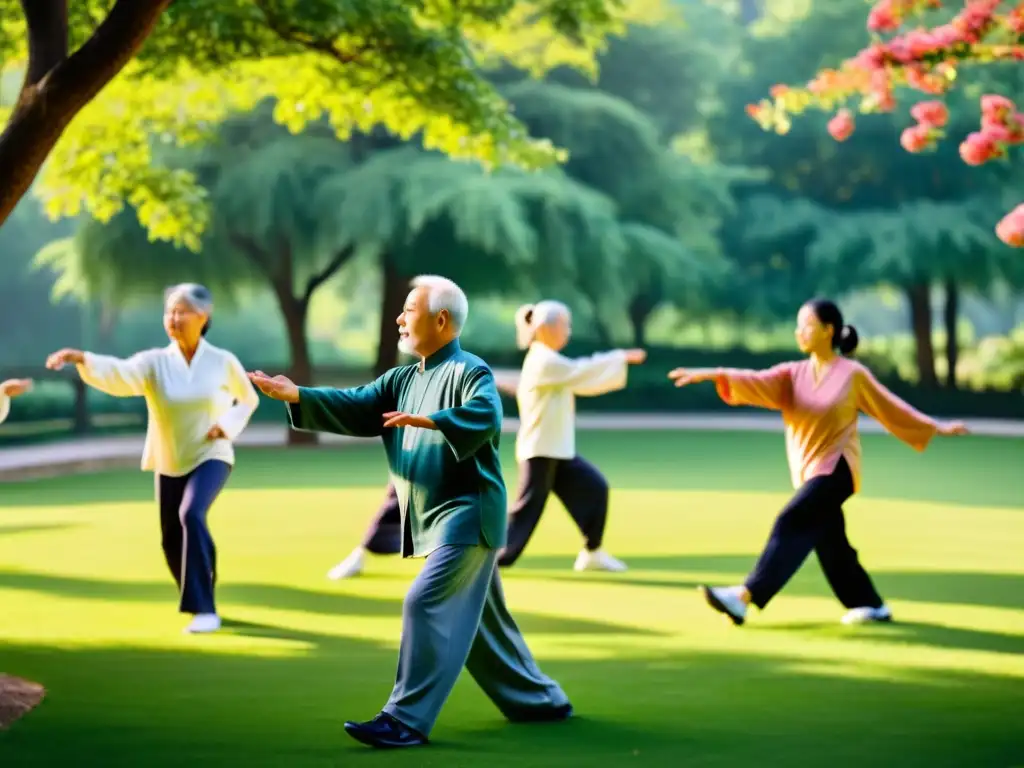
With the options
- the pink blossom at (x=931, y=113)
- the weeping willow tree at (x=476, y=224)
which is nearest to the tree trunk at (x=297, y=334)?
the weeping willow tree at (x=476, y=224)

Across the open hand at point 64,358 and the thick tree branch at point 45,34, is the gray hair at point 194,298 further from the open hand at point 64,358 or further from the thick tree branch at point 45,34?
the thick tree branch at point 45,34

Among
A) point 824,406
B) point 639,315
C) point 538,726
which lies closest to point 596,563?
point 824,406

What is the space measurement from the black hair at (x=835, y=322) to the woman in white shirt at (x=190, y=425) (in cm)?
322

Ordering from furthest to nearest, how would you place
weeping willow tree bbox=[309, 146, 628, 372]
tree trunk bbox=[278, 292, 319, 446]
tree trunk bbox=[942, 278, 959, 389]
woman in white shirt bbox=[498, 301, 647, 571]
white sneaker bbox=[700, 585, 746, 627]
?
tree trunk bbox=[942, 278, 959, 389]
tree trunk bbox=[278, 292, 319, 446]
weeping willow tree bbox=[309, 146, 628, 372]
woman in white shirt bbox=[498, 301, 647, 571]
white sneaker bbox=[700, 585, 746, 627]

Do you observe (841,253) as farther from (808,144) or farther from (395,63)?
(395,63)

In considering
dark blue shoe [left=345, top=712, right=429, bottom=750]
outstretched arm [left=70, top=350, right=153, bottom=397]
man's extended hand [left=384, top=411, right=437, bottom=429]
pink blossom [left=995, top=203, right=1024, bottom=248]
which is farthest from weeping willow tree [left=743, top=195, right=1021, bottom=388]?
man's extended hand [left=384, top=411, right=437, bottom=429]

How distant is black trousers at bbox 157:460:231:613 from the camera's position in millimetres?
9297

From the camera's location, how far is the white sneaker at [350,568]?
11.6m

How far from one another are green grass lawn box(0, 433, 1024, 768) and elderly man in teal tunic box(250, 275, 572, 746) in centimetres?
24

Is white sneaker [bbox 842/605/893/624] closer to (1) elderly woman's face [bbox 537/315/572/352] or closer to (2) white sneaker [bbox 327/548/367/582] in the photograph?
(1) elderly woman's face [bbox 537/315/572/352]

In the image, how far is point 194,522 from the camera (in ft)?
30.5

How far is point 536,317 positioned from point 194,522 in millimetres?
3229

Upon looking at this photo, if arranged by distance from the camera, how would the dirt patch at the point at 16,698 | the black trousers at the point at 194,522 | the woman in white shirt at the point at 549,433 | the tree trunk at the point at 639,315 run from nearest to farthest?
the dirt patch at the point at 16,698, the black trousers at the point at 194,522, the woman in white shirt at the point at 549,433, the tree trunk at the point at 639,315

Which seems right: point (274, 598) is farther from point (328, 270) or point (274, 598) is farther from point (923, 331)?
point (923, 331)
